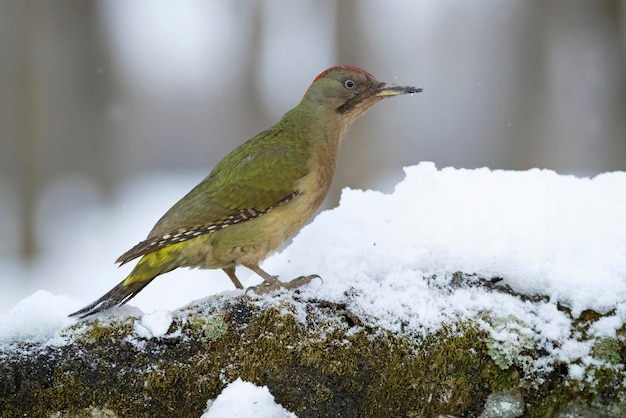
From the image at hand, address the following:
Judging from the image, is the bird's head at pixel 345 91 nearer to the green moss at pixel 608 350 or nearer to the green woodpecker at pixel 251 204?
the green woodpecker at pixel 251 204

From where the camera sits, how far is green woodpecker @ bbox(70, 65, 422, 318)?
3125 millimetres

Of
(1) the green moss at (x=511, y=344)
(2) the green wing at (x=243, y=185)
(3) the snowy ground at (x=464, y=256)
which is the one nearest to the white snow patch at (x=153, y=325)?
(3) the snowy ground at (x=464, y=256)

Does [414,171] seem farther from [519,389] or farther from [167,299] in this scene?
[167,299]

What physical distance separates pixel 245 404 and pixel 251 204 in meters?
1.35

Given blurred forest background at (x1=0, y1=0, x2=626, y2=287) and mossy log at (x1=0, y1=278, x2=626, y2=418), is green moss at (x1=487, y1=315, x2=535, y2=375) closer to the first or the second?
mossy log at (x1=0, y1=278, x2=626, y2=418)

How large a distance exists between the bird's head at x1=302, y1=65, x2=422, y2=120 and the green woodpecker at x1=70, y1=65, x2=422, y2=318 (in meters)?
0.03

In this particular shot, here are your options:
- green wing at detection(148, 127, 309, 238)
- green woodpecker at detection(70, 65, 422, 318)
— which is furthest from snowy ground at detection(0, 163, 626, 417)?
green wing at detection(148, 127, 309, 238)

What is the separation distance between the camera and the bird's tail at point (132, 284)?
2422 mm

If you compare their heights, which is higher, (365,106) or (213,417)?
(365,106)

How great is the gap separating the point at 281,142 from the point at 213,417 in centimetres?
178

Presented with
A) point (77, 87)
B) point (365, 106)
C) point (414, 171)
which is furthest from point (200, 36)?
point (414, 171)

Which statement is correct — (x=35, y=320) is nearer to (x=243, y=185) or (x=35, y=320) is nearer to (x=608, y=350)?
(x=243, y=185)

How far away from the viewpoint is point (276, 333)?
2250 mm

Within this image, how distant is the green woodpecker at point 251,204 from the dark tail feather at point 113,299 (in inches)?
1.3
